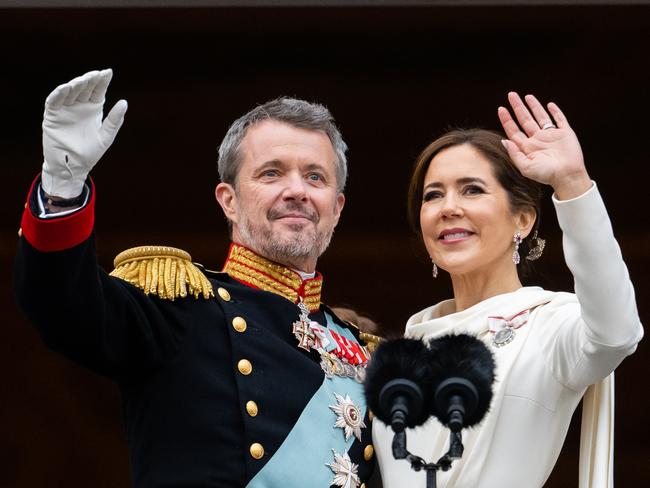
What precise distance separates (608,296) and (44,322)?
100cm

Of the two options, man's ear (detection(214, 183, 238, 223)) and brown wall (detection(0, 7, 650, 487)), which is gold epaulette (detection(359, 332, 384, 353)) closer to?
man's ear (detection(214, 183, 238, 223))

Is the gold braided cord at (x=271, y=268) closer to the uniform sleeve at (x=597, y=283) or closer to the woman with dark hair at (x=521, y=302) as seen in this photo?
the woman with dark hair at (x=521, y=302)

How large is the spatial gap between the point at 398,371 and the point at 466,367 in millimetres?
110

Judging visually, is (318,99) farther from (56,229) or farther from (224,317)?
(56,229)

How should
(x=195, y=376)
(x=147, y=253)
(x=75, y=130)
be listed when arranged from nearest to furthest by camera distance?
(x=75, y=130)
(x=195, y=376)
(x=147, y=253)

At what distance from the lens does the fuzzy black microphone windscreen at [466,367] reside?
273cm

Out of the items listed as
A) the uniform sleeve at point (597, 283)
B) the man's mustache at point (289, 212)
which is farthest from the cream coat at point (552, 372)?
the man's mustache at point (289, 212)

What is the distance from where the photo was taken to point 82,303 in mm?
3014

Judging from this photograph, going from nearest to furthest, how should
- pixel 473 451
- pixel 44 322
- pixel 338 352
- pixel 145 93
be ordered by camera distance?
1. pixel 44 322
2. pixel 473 451
3. pixel 338 352
4. pixel 145 93

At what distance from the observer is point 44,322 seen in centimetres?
301

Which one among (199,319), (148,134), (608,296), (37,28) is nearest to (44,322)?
(199,319)

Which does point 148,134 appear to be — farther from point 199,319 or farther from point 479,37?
point 199,319

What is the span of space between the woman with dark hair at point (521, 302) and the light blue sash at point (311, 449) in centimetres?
13

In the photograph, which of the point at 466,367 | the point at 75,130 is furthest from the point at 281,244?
the point at 466,367
